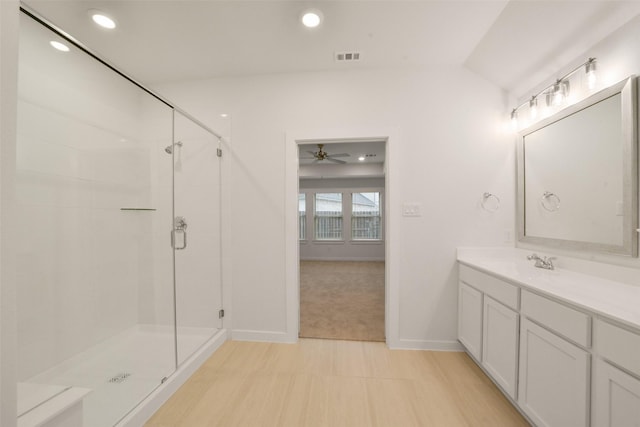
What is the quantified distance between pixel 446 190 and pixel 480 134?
607mm

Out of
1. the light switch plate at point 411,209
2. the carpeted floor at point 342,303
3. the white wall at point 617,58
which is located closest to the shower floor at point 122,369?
the carpeted floor at point 342,303

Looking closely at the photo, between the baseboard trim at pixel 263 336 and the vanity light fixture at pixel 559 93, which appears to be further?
the baseboard trim at pixel 263 336

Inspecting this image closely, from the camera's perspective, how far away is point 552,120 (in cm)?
184

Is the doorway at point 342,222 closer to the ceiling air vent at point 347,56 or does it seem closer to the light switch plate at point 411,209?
A: the light switch plate at point 411,209

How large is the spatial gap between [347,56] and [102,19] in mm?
1892

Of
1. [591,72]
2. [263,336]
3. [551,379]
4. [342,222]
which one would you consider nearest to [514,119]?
[591,72]

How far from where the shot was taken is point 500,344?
164 cm

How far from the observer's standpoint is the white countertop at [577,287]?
3.38 ft

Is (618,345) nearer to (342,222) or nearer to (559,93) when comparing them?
(559,93)

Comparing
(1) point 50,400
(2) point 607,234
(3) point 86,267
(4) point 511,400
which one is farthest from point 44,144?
(2) point 607,234

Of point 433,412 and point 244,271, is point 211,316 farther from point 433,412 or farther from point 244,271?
point 433,412

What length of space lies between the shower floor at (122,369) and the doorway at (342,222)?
6.28 feet

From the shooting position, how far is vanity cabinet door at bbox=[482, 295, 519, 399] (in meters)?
1.51

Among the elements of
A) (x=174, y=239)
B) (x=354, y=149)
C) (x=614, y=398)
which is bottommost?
(x=614, y=398)
